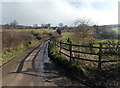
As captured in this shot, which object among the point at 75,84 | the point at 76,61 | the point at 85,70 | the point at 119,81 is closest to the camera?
the point at 119,81

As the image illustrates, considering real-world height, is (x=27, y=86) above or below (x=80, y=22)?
below

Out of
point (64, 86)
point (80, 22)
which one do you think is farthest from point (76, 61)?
point (80, 22)

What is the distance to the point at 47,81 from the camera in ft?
20.2

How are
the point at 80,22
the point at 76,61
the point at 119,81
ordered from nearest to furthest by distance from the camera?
the point at 119,81 < the point at 76,61 < the point at 80,22

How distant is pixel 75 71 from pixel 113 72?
6.40ft

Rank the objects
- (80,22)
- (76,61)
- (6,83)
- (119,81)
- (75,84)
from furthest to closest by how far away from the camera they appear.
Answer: (80,22) → (76,61) → (6,83) → (75,84) → (119,81)

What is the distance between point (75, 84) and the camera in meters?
5.67

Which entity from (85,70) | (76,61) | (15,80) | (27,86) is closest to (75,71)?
(85,70)

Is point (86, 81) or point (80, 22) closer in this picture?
point (86, 81)

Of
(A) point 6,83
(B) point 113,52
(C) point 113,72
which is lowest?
(A) point 6,83

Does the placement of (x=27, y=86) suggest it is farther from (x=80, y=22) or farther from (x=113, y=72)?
(x=80, y=22)

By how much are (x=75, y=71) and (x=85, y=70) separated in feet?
1.90

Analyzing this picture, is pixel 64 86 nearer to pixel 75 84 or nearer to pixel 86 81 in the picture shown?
pixel 75 84

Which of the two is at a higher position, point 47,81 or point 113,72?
point 113,72
